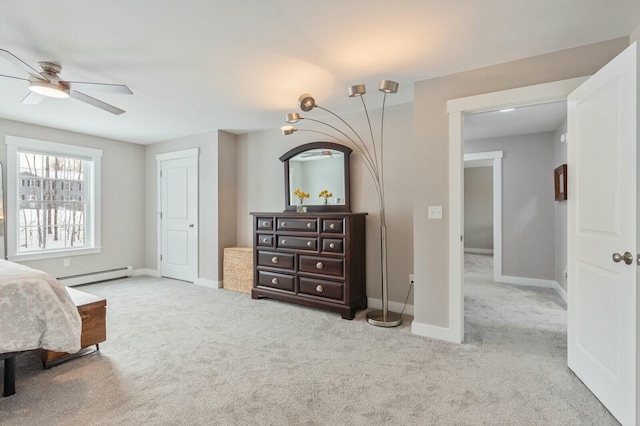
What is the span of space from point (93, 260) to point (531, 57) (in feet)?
20.0

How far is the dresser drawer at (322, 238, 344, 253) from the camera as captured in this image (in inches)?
133

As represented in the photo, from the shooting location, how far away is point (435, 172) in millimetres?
2793

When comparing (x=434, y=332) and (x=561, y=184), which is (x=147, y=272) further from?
(x=561, y=184)

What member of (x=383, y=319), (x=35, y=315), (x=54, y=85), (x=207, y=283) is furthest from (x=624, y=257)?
(x=207, y=283)

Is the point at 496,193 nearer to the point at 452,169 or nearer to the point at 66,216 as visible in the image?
the point at 452,169

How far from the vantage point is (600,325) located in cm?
190

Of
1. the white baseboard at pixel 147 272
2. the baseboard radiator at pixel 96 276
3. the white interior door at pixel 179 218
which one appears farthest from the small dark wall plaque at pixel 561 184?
the baseboard radiator at pixel 96 276

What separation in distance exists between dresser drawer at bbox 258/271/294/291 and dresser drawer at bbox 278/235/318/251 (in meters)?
0.36

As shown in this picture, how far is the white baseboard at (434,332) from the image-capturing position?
270cm

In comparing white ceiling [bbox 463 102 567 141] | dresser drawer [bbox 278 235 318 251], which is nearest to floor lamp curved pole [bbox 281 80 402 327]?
dresser drawer [bbox 278 235 318 251]

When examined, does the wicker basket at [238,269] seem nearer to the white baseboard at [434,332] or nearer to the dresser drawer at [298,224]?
the dresser drawer at [298,224]

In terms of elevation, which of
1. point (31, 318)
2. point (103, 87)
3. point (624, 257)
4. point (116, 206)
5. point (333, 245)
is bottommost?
point (31, 318)

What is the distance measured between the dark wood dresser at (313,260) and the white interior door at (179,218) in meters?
1.49

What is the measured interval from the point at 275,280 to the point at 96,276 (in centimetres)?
320
